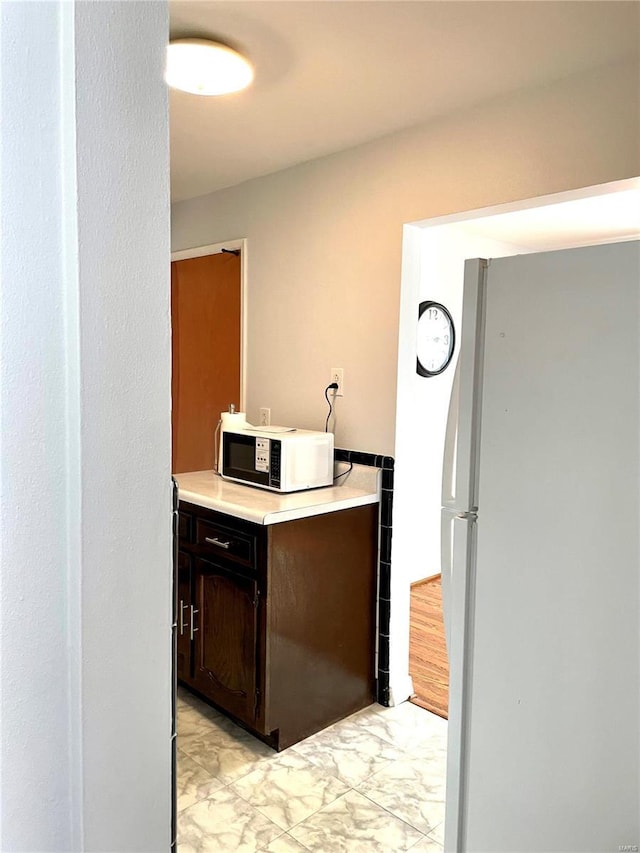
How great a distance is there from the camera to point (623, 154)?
6.40ft

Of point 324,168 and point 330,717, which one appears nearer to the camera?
point 330,717

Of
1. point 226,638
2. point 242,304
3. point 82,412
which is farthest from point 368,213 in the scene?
point 82,412

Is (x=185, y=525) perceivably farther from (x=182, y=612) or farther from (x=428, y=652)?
(x=428, y=652)

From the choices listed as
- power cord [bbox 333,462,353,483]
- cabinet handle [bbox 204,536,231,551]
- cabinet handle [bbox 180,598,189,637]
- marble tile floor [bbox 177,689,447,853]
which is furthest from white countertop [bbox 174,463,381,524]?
marble tile floor [bbox 177,689,447,853]

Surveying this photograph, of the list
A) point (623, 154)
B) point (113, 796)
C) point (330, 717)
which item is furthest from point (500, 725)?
point (623, 154)

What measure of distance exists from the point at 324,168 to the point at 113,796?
8.56 ft

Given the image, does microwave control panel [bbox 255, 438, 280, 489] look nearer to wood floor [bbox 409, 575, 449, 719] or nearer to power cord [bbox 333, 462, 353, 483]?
power cord [bbox 333, 462, 353, 483]

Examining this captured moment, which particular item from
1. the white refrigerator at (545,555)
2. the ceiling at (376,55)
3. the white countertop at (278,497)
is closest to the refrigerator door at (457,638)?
the white refrigerator at (545,555)

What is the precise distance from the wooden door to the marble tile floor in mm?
1599

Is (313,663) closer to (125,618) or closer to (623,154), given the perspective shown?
(125,618)

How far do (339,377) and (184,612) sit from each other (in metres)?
1.20

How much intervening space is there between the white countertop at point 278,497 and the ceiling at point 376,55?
1.40 meters

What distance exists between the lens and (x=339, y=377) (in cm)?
287

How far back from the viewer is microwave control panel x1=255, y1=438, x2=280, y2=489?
8.49 feet
